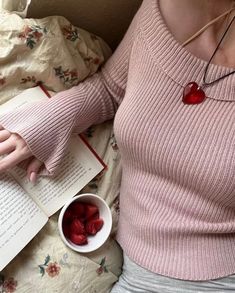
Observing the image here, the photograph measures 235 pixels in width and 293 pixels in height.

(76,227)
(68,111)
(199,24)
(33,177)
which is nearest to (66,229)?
(76,227)

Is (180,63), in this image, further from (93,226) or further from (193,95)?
(93,226)

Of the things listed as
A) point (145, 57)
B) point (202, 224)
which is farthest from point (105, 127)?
point (202, 224)

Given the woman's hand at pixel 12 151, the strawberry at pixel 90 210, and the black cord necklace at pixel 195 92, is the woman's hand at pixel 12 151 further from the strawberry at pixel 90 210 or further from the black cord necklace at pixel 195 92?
the black cord necklace at pixel 195 92

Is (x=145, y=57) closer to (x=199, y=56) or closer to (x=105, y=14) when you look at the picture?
(x=199, y=56)

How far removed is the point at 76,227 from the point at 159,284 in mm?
214

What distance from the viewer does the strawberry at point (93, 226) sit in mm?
922

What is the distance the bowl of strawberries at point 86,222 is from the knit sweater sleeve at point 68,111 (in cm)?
9

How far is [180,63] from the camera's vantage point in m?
0.84

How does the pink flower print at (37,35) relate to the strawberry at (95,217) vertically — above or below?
above

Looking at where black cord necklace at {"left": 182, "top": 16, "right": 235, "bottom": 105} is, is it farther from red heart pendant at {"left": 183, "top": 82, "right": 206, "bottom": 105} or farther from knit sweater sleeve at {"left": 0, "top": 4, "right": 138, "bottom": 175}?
knit sweater sleeve at {"left": 0, "top": 4, "right": 138, "bottom": 175}

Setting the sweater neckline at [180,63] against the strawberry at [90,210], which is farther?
the strawberry at [90,210]

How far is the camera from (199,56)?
0.86 m

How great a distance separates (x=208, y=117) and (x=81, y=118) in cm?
28

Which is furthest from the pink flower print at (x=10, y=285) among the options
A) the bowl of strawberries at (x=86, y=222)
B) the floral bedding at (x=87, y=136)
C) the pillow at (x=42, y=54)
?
the pillow at (x=42, y=54)
